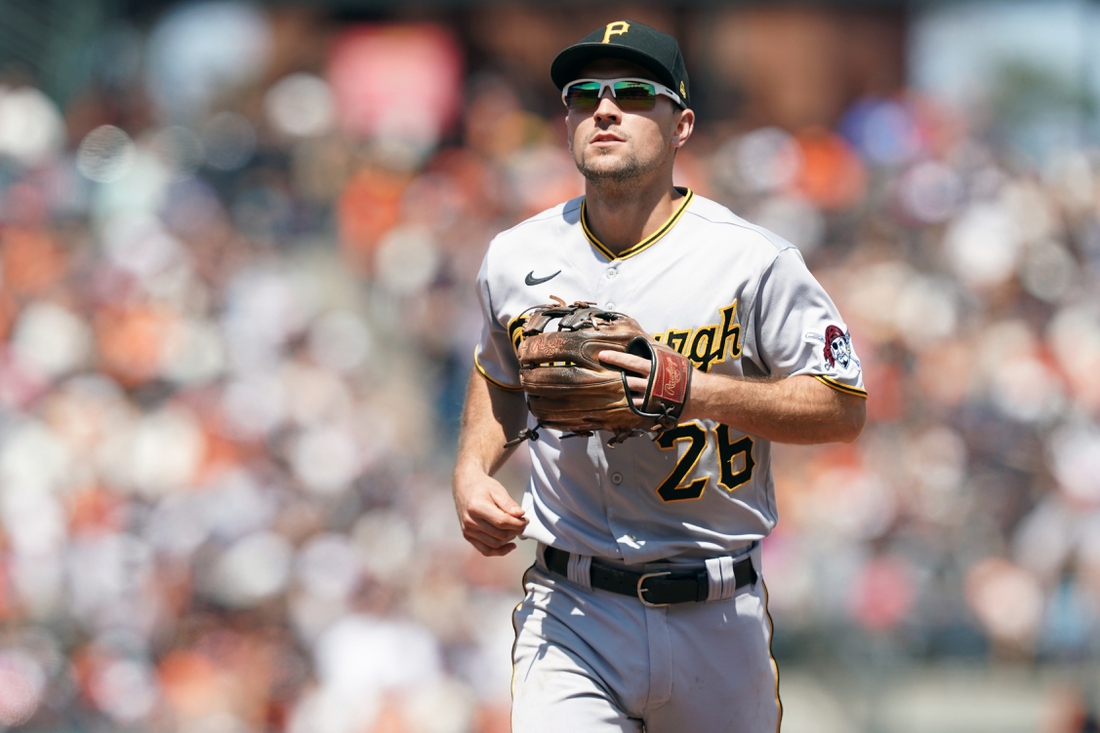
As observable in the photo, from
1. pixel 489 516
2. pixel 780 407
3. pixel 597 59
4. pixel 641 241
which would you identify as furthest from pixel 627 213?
pixel 489 516

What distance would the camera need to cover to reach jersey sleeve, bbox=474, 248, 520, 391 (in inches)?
130

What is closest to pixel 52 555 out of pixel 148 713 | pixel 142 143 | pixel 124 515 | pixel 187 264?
pixel 124 515

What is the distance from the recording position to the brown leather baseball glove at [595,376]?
8.91 ft

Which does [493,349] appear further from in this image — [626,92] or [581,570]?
[626,92]

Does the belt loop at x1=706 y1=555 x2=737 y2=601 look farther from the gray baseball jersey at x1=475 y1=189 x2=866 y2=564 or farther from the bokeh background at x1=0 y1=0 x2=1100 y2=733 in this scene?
the bokeh background at x1=0 y1=0 x2=1100 y2=733

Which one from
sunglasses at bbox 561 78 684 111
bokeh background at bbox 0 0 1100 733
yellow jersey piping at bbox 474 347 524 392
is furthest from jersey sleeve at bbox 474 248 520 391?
bokeh background at bbox 0 0 1100 733

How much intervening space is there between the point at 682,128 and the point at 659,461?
2.69 feet

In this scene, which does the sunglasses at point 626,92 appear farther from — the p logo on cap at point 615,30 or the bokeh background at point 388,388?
the bokeh background at point 388,388

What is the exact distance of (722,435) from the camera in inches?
122

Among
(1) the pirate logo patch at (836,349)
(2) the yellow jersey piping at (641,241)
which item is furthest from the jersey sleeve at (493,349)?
(1) the pirate logo patch at (836,349)

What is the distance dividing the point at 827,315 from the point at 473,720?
4880 millimetres

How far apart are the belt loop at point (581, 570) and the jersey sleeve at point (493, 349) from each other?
20.7 inches

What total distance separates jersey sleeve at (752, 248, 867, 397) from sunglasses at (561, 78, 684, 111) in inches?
18.6

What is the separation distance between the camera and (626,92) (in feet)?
9.87
